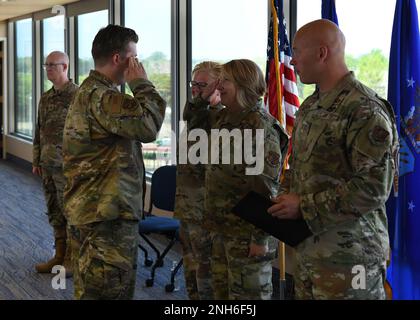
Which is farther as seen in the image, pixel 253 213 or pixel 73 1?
pixel 73 1

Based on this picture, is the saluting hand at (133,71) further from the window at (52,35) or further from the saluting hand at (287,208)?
the window at (52,35)

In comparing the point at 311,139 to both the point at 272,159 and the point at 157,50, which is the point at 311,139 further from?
the point at 157,50

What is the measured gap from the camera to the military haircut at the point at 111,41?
2.57m

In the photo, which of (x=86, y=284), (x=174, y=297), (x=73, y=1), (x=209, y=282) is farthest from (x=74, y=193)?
(x=73, y=1)

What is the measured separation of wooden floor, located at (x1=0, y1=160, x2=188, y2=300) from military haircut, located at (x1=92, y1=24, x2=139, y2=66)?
2.10m

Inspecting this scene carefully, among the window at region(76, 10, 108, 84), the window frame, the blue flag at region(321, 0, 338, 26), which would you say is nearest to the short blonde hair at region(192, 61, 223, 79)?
the blue flag at region(321, 0, 338, 26)

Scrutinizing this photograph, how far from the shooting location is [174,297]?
165 inches

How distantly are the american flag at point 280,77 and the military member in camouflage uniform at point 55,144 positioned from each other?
161 centimetres

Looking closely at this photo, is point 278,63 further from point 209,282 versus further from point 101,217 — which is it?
point 101,217

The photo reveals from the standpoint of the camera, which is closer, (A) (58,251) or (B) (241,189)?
(B) (241,189)

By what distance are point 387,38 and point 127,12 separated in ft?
13.5

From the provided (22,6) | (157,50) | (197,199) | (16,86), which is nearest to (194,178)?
(197,199)

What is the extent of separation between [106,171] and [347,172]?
1037 mm

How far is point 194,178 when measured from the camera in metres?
3.27
